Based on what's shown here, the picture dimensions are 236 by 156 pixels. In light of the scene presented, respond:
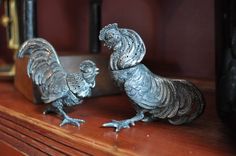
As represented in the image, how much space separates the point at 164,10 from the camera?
2.70 ft

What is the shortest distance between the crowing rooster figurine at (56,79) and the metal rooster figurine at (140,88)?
0.05m

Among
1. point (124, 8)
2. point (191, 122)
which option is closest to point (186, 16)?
point (124, 8)

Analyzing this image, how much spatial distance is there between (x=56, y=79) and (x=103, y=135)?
0.13m

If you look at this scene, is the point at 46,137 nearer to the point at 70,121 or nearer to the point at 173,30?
the point at 70,121

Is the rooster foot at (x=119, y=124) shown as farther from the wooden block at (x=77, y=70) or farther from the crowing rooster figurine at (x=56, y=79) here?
the wooden block at (x=77, y=70)

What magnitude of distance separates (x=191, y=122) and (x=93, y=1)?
50 centimetres

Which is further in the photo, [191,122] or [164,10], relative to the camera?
[164,10]

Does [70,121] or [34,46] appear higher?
[34,46]

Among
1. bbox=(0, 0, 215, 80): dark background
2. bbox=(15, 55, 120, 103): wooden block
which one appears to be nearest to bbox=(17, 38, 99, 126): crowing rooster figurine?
bbox=(15, 55, 120, 103): wooden block

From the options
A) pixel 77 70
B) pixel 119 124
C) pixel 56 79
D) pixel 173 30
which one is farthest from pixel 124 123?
pixel 173 30

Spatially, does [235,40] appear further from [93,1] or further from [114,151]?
[93,1]

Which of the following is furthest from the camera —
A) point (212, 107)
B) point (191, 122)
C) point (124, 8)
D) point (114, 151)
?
point (124, 8)

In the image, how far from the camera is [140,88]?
477 mm

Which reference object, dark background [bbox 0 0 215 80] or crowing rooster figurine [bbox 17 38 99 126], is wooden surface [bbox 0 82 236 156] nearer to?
crowing rooster figurine [bbox 17 38 99 126]
